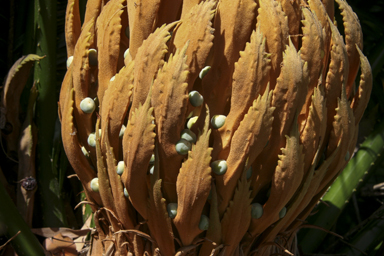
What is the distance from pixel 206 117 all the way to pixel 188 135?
4 cm

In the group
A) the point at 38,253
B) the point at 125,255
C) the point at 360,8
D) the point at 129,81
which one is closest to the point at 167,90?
the point at 129,81

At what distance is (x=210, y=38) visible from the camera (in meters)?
0.69

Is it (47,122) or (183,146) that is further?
(47,122)

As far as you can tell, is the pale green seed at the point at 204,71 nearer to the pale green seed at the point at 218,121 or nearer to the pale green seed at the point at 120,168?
the pale green seed at the point at 218,121

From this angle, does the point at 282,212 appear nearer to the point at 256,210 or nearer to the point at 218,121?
the point at 256,210

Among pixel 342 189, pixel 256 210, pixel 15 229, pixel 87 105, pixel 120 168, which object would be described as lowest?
pixel 342 189

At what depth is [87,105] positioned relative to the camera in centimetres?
80

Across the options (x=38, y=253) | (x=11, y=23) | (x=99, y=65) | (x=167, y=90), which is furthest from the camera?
(x=11, y=23)

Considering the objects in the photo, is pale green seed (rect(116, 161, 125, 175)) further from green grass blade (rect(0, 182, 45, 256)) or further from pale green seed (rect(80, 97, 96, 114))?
green grass blade (rect(0, 182, 45, 256))

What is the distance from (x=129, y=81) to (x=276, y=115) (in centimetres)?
26

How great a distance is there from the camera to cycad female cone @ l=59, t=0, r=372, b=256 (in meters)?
0.69

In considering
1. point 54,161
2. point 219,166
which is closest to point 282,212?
point 219,166

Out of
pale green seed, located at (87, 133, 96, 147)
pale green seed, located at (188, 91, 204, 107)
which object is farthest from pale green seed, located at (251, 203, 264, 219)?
pale green seed, located at (87, 133, 96, 147)

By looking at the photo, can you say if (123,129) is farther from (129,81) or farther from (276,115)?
(276,115)
